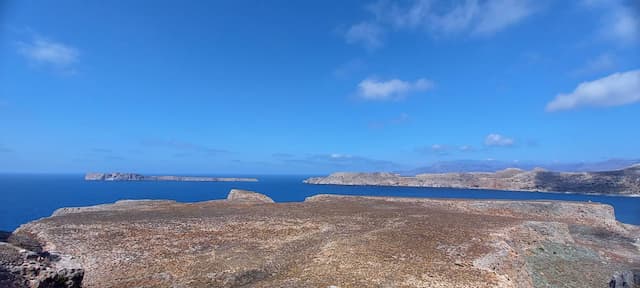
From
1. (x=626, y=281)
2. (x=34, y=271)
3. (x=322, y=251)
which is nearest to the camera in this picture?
(x=34, y=271)

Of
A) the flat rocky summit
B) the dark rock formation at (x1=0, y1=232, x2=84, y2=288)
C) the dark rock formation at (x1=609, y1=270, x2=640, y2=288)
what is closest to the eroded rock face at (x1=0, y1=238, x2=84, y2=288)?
the dark rock formation at (x1=0, y1=232, x2=84, y2=288)

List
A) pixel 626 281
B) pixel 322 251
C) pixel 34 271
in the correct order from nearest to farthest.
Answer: pixel 34 271, pixel 626 281, pixel 322 251

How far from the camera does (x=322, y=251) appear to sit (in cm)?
1752

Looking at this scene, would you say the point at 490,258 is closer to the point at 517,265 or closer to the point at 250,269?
the point at 517,265

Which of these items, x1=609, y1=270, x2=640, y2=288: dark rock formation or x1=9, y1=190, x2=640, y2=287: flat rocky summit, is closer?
x1=609, y1=270, x2=640, y2=288: dark rock formation

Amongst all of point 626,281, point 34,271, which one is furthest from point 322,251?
point 626,281

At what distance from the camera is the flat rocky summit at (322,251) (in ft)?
46.6

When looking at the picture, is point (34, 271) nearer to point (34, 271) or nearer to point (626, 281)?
point (34, 271)

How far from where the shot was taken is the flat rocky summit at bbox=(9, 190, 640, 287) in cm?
1422

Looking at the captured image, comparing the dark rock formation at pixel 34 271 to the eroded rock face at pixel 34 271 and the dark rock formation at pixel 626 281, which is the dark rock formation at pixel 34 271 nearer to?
the eroded rock face at pixel 34 271

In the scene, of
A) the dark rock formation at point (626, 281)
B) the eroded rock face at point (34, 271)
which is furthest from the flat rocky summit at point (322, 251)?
the eroded rock face at point (34, 271)

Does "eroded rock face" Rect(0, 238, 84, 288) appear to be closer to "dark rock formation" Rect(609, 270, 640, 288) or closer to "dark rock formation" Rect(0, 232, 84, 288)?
"dark rock formation" Rect(0, 232, 84, 288)

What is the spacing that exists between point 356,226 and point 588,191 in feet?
684

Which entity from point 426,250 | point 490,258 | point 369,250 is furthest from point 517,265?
point 369,250
